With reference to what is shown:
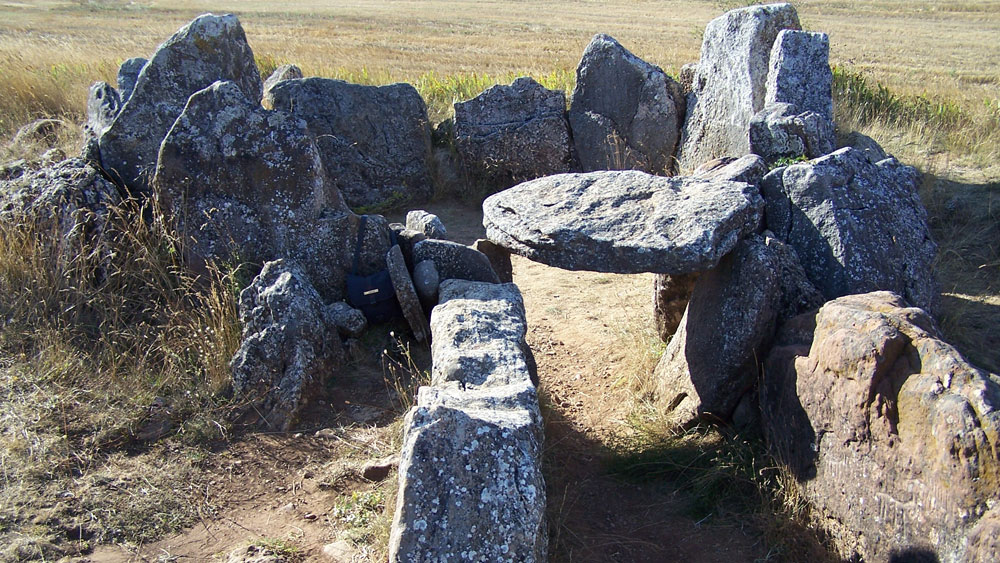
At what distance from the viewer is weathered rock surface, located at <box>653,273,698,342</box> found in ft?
15.6

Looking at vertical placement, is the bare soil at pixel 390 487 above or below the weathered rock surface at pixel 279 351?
below

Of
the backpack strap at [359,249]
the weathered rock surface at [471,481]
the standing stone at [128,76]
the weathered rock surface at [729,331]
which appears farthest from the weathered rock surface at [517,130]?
the weathered rock surface at [471,481]

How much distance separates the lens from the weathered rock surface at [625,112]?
26.6ft

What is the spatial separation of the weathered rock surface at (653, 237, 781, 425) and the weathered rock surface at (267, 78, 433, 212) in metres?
5.08

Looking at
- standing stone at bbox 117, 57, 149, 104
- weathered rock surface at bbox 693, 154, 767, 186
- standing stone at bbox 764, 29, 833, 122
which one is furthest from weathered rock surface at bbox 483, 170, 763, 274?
standing stone at bbox 117, 57, 149, 104

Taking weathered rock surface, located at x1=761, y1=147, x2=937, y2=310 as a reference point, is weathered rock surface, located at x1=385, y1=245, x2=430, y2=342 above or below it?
below

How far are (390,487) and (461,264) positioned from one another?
1.84 m

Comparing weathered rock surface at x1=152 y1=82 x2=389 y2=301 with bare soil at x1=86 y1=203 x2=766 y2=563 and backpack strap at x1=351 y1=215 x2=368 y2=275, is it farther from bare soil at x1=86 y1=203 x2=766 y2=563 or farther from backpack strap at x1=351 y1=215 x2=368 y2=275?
bare soil at x1=86 y1=203 x2=766 y2=563

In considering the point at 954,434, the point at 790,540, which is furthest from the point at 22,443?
the point at 954,434

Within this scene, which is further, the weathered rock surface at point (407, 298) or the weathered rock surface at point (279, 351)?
the weathered rock surface at point (407, 298)

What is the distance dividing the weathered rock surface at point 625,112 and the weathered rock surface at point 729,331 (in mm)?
4339

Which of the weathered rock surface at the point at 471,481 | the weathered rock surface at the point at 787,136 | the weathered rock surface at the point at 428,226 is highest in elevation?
the weathered rock surface at the point at 787,136

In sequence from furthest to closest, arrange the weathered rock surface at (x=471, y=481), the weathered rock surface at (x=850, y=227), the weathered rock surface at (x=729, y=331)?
the weathered rock surface at (x=850, y=227) → the weathered rock surface at (x=729, y=331) → the weathered rock surface at (x=471, y=481)

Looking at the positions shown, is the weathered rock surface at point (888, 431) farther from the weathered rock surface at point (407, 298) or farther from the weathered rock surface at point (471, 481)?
the weathered rock surface at point (407, 298)
